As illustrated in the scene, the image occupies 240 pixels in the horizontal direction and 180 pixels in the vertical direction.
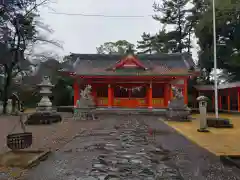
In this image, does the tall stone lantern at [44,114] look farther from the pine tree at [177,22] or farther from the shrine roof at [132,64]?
the pine tree at [177,22]

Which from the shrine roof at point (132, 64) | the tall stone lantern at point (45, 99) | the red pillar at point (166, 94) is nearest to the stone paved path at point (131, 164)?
the tall stone lantern at point (45, 99)

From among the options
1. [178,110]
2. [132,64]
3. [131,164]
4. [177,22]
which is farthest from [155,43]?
[131,164]

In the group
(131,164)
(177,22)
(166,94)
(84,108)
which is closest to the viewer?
(131,164)

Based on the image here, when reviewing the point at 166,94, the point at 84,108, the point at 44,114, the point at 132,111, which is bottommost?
the point at 132,111

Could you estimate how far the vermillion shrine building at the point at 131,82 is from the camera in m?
22.4

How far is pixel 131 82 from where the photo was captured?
922 inches

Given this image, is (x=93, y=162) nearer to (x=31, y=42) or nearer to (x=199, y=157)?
(x=199, y=157)

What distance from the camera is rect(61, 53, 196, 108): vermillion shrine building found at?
22.4 m

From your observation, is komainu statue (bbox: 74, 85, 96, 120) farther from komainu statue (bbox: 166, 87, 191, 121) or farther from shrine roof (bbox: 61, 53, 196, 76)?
komainu statue (bbox: 166, 87, 191, 121)

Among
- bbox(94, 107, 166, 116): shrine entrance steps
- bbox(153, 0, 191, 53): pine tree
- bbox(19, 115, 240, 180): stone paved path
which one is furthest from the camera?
bbox(153, 0, 191, 53): pine tree

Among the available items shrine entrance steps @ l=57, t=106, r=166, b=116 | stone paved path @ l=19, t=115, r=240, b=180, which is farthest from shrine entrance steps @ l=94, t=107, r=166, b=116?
stone paved path @ l=19, t=115, r=240, b=180

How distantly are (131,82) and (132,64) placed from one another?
2.00 m

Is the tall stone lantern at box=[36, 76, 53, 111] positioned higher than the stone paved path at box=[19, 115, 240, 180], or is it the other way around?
the tall stone lantern at box=[36, 76, 53, 111]

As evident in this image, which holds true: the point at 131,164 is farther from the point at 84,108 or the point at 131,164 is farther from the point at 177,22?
the point at 177,22
